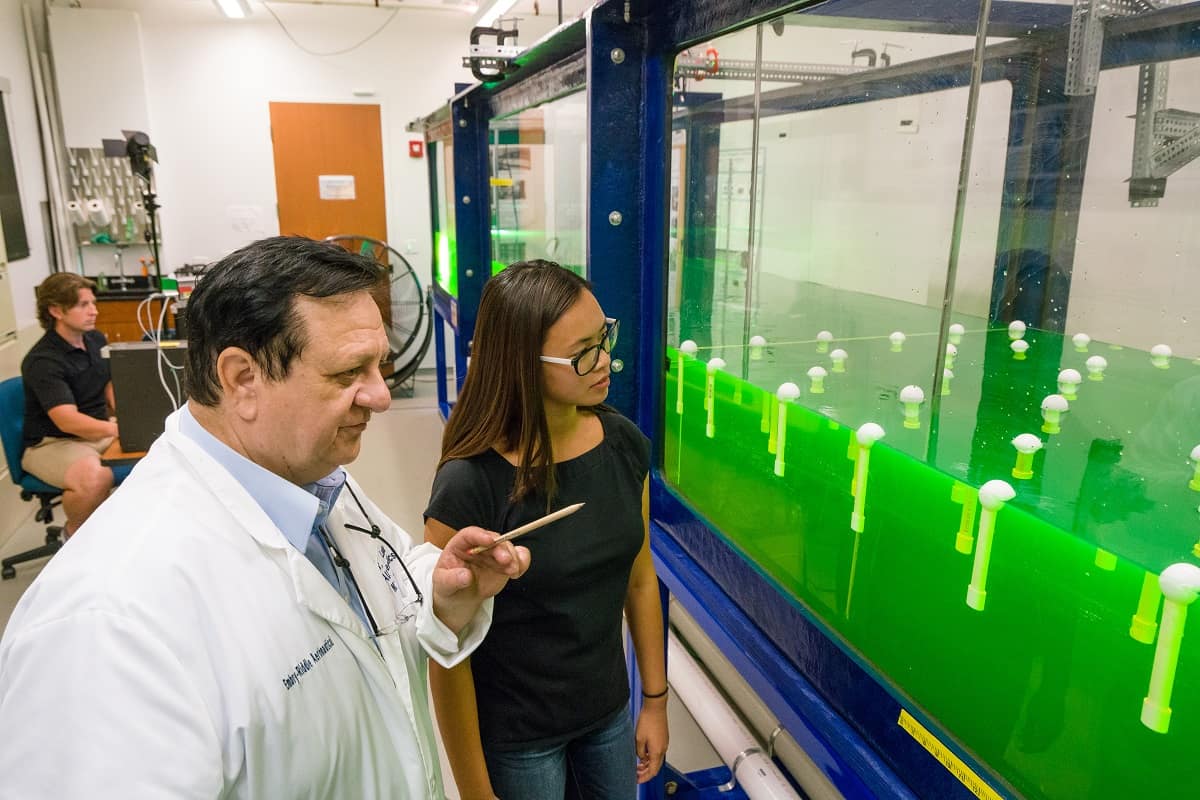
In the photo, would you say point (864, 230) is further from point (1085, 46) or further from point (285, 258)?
point (285, 258)

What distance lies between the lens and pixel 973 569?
3.07ft

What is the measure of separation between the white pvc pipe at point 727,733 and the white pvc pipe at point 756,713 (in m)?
0.06

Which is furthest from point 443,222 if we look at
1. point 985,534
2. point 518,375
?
point 985,534

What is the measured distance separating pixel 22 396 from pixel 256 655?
11.9ft

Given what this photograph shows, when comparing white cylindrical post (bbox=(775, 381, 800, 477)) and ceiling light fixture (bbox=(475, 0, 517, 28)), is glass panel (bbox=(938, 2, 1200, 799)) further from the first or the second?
ceiling light fixture (bbox=(475, 0, 517, 28))

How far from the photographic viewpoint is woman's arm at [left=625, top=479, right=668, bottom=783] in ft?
5.21

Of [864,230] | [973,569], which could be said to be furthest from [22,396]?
[973,569]

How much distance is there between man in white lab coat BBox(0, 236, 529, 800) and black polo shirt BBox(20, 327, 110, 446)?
3180 mm

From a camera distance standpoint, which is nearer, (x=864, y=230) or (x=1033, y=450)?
(x=1033, y=450)

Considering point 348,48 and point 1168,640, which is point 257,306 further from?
point 348,48

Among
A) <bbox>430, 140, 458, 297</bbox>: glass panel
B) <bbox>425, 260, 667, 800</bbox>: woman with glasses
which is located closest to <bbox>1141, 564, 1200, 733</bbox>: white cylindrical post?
<bbox>425, 260, 667, 800</bbox>: woman with glasses

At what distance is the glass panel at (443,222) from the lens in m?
5.18

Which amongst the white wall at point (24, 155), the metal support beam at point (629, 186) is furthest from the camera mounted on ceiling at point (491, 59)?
the white wall at point (24, 155)

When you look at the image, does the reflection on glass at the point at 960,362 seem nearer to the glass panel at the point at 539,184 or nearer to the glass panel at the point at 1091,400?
the glass panel at the point at 1091,400
